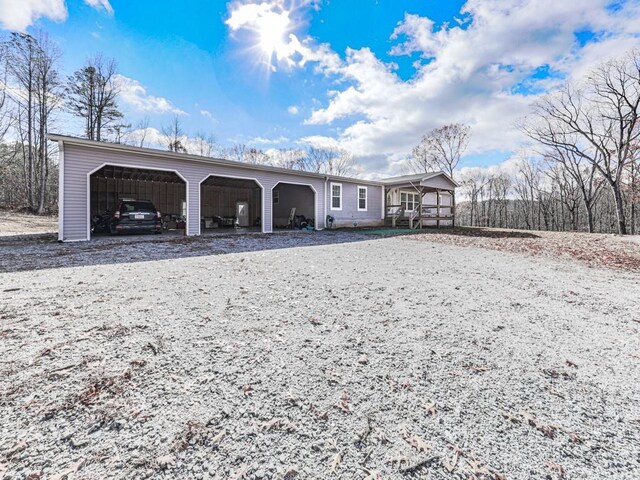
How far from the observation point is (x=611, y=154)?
20.4m

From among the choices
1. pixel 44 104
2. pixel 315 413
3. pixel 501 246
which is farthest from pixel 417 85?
pixel 44 104

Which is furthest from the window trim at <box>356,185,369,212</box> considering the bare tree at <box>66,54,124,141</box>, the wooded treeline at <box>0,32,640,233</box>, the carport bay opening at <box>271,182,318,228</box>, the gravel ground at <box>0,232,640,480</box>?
the bare tree at <box>66,54,124,141</box>

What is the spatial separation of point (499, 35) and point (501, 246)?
9427mm

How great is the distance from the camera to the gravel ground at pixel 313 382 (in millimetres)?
1432

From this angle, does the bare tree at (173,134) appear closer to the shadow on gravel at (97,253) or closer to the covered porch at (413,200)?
the covered porch at (413,200)

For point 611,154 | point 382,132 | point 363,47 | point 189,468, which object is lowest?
point 189,468

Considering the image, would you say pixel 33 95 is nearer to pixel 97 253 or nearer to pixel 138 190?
pixel 138 190

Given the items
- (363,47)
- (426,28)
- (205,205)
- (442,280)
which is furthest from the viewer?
(205,205)

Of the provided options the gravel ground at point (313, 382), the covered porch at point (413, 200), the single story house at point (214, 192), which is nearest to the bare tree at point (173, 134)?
the single story house at point (214, 192)

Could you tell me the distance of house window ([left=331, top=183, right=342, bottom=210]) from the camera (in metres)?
16.3

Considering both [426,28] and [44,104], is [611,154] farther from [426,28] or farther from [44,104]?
[44,104]

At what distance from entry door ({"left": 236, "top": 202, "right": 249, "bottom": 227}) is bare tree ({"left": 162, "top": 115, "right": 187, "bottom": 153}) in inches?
525

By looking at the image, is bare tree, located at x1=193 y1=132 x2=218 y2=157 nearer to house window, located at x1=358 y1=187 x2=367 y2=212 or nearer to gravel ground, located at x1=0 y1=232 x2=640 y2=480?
house window, located at x1=358 y1=187 x2=367 y2=212

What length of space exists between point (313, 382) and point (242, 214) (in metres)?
18.4
